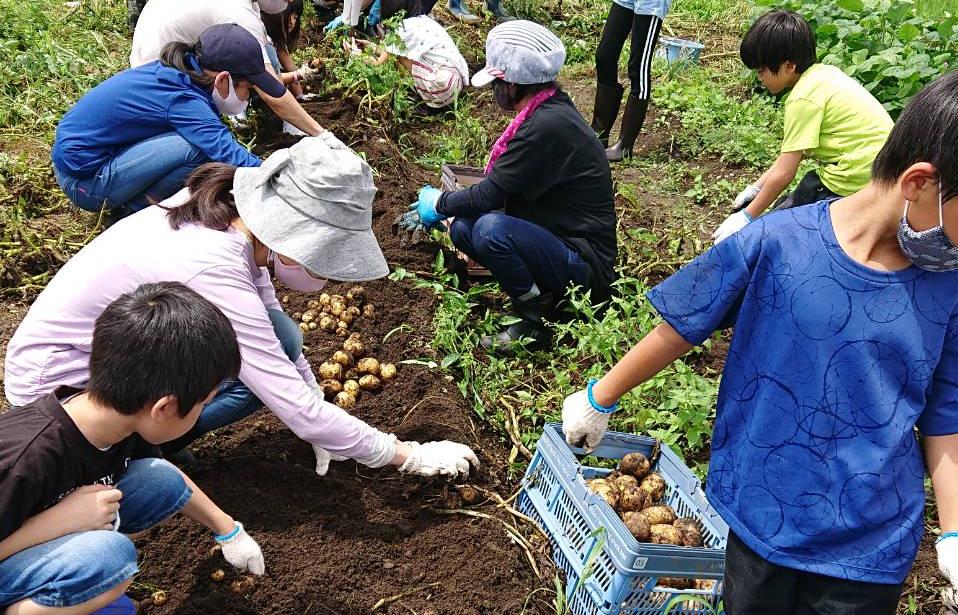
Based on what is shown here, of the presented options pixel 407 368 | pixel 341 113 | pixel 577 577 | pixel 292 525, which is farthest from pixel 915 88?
pixel 292 525

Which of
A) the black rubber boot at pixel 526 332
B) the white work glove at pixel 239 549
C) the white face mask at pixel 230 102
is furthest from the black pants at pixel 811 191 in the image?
the white work glove at pixel 239 549

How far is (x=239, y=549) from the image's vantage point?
6.72 feet

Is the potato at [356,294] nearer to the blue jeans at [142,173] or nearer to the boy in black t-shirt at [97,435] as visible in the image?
the blue jeans at [142,173]

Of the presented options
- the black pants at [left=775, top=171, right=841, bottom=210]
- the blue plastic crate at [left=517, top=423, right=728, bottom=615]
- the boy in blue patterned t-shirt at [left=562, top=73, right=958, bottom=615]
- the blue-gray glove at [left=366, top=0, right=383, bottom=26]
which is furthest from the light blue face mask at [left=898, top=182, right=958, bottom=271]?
the blue-gray glove at [left=366, top=0, right=383, bottom=26]

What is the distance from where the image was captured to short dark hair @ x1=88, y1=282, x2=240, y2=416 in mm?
1585

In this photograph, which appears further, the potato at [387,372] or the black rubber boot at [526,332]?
the black rubber boot at [526,332]

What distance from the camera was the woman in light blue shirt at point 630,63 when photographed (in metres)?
5.01

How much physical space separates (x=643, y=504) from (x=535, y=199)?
152 centimetres

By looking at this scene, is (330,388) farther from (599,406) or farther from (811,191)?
(811,191)

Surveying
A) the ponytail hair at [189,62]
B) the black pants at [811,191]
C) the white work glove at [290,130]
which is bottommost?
the white work glove at [290,130]

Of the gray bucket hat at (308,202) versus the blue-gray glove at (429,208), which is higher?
the gray bucket hat at (308,202)

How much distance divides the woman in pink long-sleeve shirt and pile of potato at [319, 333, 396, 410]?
707 mm

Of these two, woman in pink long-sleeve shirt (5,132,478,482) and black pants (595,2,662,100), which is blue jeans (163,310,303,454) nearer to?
woman in pink long-sleeve shirt (5,132,478,482)

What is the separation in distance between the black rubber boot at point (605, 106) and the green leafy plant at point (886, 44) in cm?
176
